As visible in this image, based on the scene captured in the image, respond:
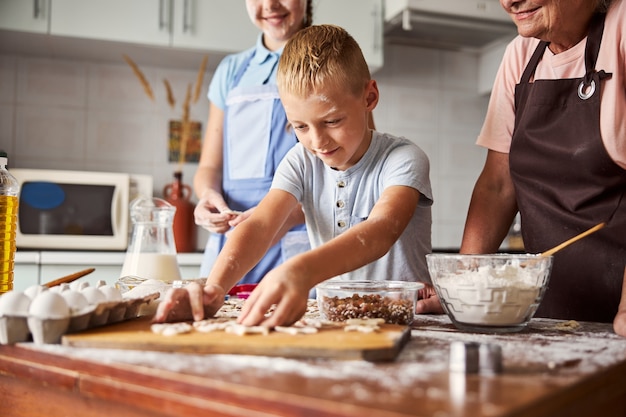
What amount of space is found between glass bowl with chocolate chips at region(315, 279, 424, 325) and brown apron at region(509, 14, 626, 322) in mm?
448

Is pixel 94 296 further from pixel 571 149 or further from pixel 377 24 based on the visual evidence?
pixel 377 24

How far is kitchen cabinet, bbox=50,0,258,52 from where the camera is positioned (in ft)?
8.13

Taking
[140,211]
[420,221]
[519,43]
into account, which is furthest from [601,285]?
[140,211]

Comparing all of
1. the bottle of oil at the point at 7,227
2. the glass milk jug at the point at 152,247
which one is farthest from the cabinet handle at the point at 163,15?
the bottle of oil at the point at 7,227

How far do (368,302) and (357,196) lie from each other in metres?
0.42

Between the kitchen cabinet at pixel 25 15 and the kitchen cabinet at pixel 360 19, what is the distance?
107cm

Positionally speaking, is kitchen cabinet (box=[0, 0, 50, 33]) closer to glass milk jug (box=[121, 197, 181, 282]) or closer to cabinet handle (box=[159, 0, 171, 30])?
cabinet handle (box=[159, 0, 171, 30])

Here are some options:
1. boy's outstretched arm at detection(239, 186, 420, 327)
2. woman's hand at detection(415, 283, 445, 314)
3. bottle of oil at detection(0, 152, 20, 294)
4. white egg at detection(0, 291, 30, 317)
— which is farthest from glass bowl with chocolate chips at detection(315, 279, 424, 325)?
bottle of oil at detection(0, 152, 20, 294)

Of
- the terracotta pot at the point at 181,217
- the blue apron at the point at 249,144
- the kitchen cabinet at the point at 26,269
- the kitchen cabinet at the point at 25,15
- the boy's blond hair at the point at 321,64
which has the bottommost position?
the kitchen cabinet at the point at 26,269

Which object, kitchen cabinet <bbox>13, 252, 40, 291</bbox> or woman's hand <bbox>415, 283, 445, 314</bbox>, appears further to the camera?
kitchen cabinet <bbox>13, 252, 40, 291</bbox>

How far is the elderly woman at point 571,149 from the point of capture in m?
1.19

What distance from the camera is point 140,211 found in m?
1.45

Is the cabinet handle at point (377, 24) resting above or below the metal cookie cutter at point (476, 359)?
above

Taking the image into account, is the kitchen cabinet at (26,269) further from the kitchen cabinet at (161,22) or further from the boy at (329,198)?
the boy at (329,198)
